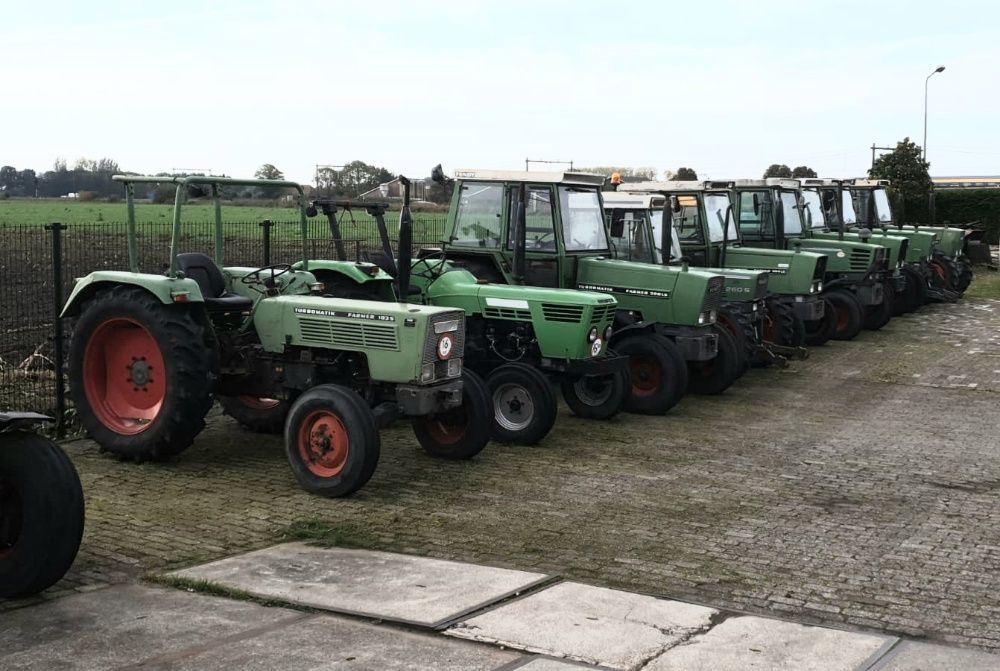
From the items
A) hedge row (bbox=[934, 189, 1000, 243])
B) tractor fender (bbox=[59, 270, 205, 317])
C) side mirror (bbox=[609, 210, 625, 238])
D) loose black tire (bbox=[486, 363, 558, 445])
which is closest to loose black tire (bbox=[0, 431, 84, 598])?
tractor fender (bbox=[59, 270, 205, 317])

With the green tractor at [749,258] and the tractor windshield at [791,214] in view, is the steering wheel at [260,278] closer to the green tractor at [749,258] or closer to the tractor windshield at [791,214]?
the green tractor at [749,258]

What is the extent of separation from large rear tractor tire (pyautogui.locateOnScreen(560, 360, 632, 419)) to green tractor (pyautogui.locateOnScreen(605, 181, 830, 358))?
450 cm

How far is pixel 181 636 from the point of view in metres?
5.52

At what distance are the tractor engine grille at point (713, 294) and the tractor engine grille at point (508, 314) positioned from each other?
95.4 inches

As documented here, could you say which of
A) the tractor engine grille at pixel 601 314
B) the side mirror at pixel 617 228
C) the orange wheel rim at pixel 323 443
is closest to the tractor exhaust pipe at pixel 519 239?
the tractor engine grille at pixel 601 314

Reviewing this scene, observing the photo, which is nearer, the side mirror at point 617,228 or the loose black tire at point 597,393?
the loose black tire at point 597,393

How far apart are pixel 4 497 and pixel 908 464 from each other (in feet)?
22.2

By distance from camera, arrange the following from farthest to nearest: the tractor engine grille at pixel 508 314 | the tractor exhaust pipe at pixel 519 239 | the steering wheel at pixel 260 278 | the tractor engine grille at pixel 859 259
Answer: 1. the tractor engine grille at pixel 859 259
2. the tractor exhaust pipe at pixel 519 239
3. the tractor engine grille at pixel 508 314
4. the steering wheel at pixel 260 278

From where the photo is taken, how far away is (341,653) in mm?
5312

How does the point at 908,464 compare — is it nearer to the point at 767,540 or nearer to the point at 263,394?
the point at 767,540

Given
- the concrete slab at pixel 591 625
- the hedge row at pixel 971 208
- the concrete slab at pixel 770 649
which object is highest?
the hedge row at pixel 971 208

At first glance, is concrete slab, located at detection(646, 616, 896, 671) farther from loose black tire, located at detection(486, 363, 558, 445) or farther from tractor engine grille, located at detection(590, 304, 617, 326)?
tractor engine grille, located at detection(590, 304, 617, 326)

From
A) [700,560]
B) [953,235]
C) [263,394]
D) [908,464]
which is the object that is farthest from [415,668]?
[953,235]

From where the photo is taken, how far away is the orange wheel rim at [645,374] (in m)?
11.9
